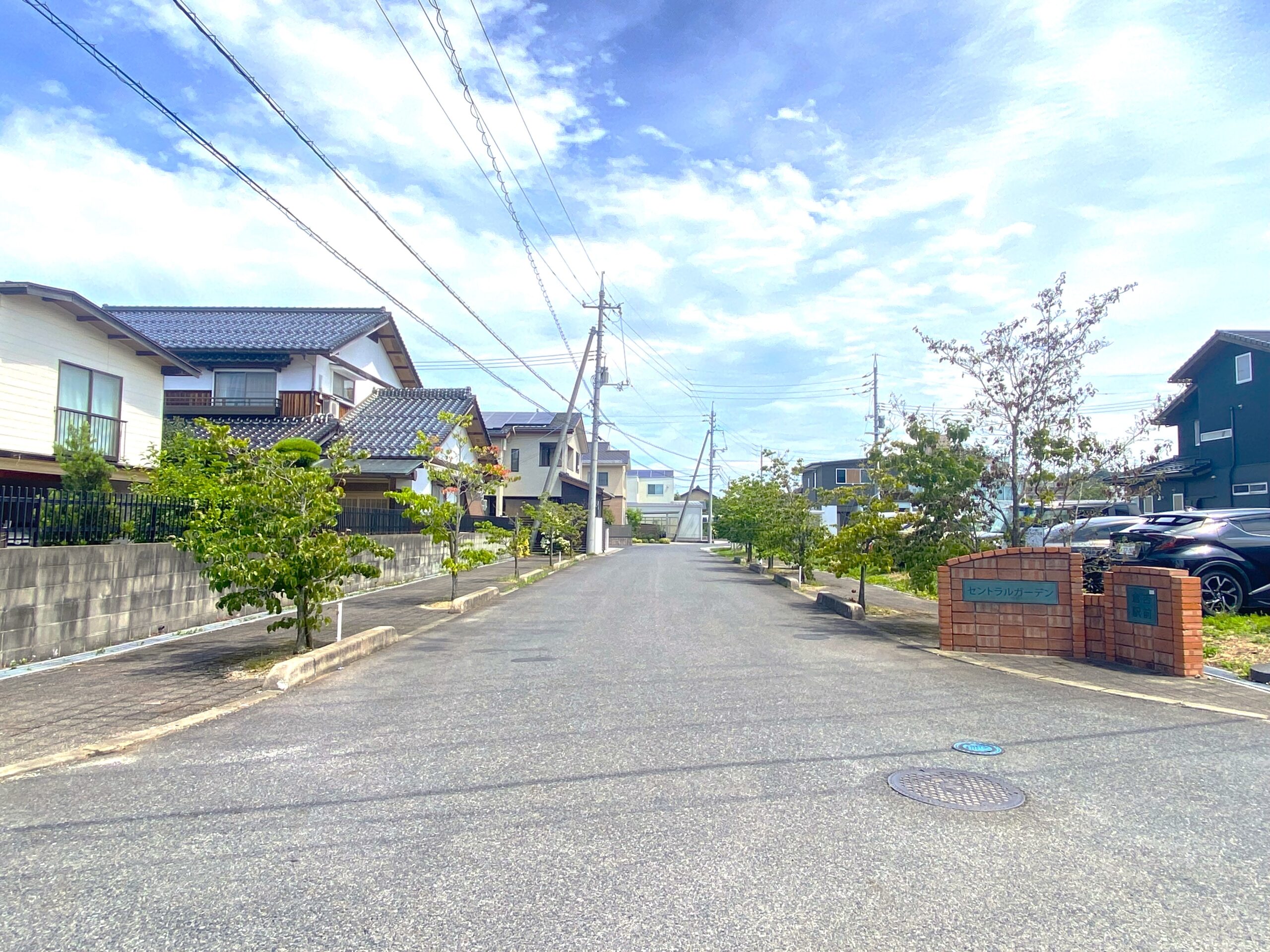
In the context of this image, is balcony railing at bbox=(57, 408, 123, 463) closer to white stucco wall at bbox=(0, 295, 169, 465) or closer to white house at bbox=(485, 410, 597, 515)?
white stucco wall at bbox=(0, 295, 169, 465)

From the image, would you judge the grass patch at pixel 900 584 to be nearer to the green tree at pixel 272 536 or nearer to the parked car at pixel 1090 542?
the parked car at pixel 1090 542

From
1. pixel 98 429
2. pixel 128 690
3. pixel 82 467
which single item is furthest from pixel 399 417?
pixel 128 690

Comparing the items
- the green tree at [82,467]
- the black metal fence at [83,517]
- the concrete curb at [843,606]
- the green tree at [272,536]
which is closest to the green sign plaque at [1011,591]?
the concrete curb at [843,606]

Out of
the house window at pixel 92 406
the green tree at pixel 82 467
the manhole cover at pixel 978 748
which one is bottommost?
the manhole cover at pixel 978 748

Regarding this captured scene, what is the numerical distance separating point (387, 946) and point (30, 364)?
17.3m

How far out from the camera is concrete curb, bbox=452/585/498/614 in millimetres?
14000

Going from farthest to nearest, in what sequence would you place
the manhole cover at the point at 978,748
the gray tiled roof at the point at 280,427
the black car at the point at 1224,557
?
1. the gray tiled roof at the point at 280,427
2. the black car at the point at 1224,557
3. the manhole cover at the point at 978,748

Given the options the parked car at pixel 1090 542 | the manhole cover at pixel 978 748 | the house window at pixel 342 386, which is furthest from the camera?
the house window at pixel 342 386

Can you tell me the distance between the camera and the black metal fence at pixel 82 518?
841cm

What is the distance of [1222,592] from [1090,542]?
557 centimetres

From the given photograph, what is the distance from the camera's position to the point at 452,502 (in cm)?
1561

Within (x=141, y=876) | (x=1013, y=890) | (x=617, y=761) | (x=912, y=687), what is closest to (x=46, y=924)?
(x=141, y=876)

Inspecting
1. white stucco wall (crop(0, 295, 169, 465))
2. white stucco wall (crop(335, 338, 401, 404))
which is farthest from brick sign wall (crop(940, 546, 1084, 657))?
white stucco wall (crop(335, 338, 401, 404))

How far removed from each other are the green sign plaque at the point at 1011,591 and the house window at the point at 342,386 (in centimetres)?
2141
